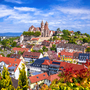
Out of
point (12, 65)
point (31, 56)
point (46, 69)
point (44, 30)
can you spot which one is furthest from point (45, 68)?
point (44, 30)

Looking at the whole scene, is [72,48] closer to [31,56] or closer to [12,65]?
[31,56]

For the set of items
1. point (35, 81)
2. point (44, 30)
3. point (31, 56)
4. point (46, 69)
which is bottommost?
point (35, 81)

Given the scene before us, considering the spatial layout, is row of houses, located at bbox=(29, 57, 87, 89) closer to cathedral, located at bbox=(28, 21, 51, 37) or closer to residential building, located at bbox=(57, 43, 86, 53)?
residential building, located at bbox=(57, 43, 86, 53)

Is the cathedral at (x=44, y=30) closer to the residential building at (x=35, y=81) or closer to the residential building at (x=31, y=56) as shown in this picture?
the residential building at (x=31, y=56)

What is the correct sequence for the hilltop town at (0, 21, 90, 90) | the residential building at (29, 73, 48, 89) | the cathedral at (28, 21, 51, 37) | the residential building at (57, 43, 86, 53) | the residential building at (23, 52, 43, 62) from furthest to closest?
the cathedral at (28, 21, 51, 37)
the residential building at (57, 43, 86, 53)
the residential building at (23, 52, 43, 62)
the residential building at (29, 73, 48, 89)
the hilltop town at (0, 21, 90, 90)

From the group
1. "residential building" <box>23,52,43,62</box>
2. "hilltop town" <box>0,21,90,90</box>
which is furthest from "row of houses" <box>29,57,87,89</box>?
"residential building" <box>23,52,43,62</box>

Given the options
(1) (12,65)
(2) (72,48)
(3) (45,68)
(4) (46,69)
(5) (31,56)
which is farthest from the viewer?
(2) (72,48)

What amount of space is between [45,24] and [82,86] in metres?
69.0

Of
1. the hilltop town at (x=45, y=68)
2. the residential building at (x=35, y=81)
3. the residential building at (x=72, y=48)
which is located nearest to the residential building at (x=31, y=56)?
the hilltop town at (x=45, y=68)

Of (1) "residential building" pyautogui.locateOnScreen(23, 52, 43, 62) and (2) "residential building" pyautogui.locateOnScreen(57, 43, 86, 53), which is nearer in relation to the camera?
(1) "residential building" pyautogui.locateOnScreen(23, 52, 43, 62)

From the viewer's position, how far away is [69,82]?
5.41m

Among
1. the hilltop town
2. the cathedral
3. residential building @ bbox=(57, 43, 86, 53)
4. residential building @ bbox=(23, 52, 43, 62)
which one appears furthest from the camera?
the cathedral

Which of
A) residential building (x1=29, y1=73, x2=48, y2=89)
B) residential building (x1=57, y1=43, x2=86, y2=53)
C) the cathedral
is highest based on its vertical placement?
the cathedral

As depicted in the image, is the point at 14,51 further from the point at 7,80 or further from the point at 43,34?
the point at 7,80
